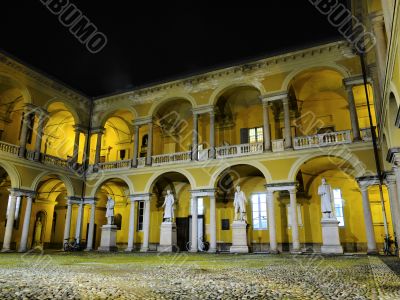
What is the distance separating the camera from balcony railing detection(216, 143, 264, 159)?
18.0 m

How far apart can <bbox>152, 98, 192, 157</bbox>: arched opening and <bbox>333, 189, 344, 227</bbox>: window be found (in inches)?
394

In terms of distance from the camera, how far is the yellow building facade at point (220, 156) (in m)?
16.5

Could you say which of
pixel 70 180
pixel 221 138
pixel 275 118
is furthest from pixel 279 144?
pixel 70 180

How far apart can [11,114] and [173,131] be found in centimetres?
1101

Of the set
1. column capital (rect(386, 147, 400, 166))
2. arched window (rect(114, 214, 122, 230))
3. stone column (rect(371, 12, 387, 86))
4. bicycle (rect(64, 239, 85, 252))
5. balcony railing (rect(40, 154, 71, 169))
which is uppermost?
stone column (rect(371, 12, 387, 86))

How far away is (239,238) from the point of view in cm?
1645

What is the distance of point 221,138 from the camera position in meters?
22.2

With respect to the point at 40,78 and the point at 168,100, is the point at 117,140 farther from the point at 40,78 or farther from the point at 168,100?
the point at 40,78

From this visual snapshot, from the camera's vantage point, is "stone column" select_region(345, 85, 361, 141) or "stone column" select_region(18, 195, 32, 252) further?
"stone column" select_region(18, 195, 32, 252)

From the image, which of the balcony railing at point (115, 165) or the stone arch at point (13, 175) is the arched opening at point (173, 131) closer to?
→ the balcony railing at point (115, 165)

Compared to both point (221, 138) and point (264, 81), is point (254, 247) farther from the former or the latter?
point (264, 81)

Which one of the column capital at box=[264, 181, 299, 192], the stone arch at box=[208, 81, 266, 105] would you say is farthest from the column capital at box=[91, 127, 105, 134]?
the column capital at box=[264, 181, 299, 192]

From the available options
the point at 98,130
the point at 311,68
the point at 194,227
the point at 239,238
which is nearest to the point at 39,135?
the point at 98,130

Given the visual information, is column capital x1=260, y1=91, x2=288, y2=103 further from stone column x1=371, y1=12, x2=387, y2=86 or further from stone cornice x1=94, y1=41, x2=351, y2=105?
stone column x1=371, y1=12, x2=387, y2=86
